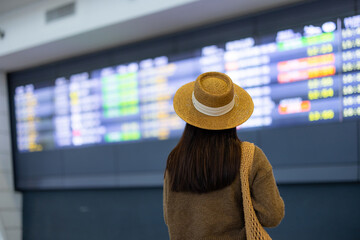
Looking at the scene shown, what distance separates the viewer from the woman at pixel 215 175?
1.16m

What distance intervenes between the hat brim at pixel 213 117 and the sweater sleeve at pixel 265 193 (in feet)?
0.44

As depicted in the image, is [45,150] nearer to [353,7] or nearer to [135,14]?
[135,14]

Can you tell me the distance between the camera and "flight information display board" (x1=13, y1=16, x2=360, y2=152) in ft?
8.84

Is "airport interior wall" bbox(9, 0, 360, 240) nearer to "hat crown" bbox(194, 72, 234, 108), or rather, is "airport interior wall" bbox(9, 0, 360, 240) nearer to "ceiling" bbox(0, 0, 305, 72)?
"ceiling" bbox(0, 0, 305, 72)

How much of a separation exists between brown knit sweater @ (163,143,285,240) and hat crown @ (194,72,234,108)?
197 mm

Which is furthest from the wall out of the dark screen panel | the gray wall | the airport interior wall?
the airport interior wall

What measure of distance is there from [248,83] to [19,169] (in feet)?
9.90

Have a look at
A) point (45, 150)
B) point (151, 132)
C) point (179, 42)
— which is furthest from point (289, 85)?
point (45, 150)

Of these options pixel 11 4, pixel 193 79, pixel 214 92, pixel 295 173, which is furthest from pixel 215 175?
pixel 11 4

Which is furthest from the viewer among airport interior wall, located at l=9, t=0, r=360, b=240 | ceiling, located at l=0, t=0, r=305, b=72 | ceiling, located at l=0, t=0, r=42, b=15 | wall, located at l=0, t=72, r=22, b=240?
wall, located at l=0, t=72, r=22, b=240

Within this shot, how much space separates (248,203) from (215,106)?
33 cm

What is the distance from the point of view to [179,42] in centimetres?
343

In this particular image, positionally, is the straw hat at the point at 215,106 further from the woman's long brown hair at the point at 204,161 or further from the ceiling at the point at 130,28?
the ceiling at the point at 130,28

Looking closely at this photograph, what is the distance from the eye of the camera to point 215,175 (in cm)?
115
